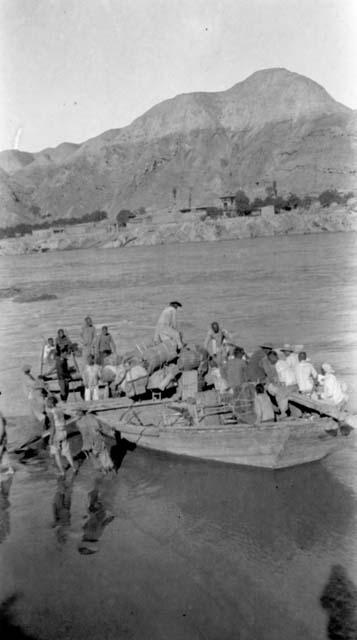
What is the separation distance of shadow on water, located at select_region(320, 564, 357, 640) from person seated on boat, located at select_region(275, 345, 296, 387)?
4.31 meters

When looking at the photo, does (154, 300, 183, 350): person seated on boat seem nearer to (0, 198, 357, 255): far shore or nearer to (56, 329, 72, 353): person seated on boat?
(56, 329, 72, 353): person seated on boat

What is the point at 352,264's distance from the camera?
5369 cm

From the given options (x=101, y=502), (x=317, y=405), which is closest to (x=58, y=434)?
(x=101, y=502)

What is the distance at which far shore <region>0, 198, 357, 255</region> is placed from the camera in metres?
96.4

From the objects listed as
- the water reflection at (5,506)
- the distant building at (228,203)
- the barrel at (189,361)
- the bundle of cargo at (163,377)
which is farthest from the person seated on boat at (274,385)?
the distant building at (228,203)

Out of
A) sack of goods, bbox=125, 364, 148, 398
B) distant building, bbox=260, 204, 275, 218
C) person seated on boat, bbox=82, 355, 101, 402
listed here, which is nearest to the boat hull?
sack of goods, bbox=125, 364, 148, 398

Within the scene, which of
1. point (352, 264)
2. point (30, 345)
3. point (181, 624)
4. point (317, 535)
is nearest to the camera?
point (181, 624)

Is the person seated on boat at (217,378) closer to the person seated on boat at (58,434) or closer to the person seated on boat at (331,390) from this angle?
the person seated on boat at (331,390)

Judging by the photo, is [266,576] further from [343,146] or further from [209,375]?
[343,146]

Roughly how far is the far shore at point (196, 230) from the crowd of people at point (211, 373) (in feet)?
271

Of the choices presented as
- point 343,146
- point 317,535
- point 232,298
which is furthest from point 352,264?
point 343,146

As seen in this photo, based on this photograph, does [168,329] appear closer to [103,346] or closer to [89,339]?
[103,346]

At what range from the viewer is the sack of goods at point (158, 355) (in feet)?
45.1

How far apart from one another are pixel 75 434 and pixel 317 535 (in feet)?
21.6
